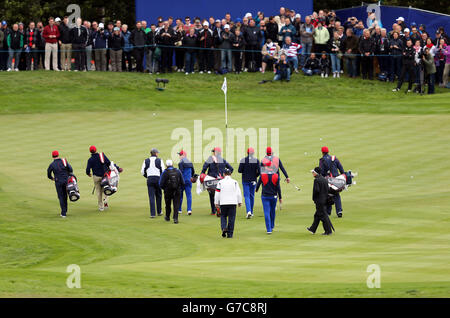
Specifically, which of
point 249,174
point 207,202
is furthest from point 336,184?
point 207,202

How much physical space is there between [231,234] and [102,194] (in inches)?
231

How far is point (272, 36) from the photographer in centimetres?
4338

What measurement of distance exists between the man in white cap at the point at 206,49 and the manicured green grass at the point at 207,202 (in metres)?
0.86

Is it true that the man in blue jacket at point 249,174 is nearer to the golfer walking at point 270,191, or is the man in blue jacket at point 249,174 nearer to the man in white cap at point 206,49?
the golfer walking at point 270,191

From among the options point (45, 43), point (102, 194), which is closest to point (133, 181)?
point (102, 194)

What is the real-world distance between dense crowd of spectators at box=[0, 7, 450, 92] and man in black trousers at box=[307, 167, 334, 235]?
2014 centimetres

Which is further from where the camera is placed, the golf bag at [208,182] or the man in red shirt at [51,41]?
the man in red shirt at [51,41]

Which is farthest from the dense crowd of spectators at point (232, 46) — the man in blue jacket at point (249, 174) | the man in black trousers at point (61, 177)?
the man in blue jacket at point (249, 174)

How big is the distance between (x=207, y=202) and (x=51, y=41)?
17921 millimetres

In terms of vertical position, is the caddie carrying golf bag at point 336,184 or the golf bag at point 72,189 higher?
the caddie carrying golf bag at point 336,184

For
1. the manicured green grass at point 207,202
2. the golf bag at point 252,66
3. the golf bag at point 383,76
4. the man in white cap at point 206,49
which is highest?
the man in white cap at point 206,49

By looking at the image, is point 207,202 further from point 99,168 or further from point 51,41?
point 51,41

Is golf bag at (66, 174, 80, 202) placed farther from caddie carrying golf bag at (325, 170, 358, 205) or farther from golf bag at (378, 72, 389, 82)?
golf bag at (378, 72, 389, 82)

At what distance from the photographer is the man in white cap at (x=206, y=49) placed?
140 ft
